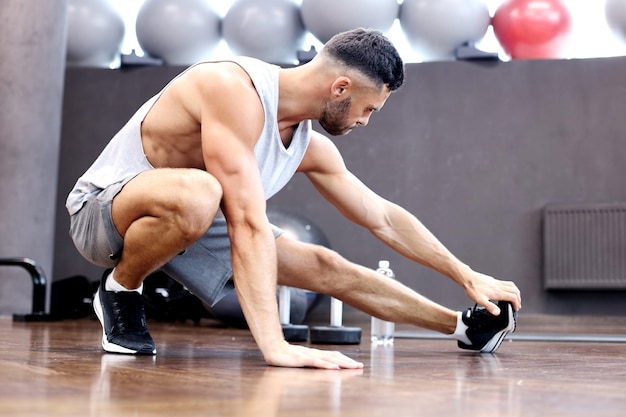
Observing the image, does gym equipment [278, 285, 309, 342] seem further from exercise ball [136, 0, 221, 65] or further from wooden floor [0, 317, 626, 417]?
exercise ball [136, 0, 221, 65]

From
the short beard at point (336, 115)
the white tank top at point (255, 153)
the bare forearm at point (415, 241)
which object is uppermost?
the short beard at point (336, 115)

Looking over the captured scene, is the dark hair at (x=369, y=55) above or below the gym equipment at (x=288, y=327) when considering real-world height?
above

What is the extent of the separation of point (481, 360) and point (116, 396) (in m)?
1.10

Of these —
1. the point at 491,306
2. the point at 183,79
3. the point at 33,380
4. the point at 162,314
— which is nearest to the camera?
the point at 33,380

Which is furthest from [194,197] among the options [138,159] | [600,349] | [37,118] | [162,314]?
[37,118]

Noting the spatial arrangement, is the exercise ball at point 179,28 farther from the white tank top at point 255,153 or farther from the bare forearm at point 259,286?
the bare forearm at point 259,286

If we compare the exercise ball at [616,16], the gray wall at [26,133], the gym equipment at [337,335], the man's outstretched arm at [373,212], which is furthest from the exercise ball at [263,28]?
the man's outstretched arm at [373,212]

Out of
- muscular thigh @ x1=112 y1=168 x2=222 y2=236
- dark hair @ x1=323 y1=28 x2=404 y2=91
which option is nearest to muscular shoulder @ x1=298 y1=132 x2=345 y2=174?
dark hair @ x1=323 y1=28 x2=404 y2=91

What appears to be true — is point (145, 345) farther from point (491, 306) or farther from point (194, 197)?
point (491, 306)

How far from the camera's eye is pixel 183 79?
2008 millimetres

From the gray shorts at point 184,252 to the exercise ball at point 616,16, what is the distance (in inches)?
124

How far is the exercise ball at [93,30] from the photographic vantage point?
5117 millimetres

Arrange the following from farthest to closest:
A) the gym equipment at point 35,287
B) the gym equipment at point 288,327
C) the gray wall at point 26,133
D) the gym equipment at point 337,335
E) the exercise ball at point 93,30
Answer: the exercise ball at point 93,30 → the gray wall at point 26,133 → the gym equipment at point 35,287 → the gym equipment at point 288,327 → the gym equipment at point 337,335

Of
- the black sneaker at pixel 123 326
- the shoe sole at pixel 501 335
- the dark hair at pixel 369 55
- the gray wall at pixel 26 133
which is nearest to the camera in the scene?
the dark hair at pixel 369 55
